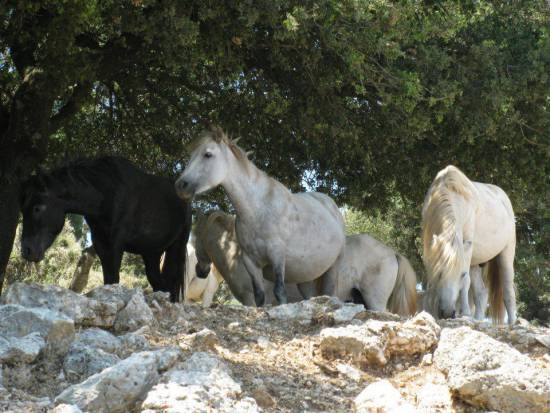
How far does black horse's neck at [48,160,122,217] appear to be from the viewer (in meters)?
10.0

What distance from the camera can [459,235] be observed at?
10.4 metres

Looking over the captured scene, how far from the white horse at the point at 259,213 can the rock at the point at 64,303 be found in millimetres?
3396

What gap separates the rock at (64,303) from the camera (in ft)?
21.7

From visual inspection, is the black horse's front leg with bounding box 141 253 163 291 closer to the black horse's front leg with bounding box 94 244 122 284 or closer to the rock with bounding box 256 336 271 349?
the black horse's front leg with bounding box 94 244 122 284

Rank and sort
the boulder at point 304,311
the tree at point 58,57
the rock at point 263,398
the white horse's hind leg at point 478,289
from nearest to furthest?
the rock at point 263,398 → the boulder at point 304,311 → the tree at point 58,57 → the white horse's hind leg at point 478,289

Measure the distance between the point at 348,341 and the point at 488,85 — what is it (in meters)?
5.36

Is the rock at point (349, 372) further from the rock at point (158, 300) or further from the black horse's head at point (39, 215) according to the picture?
the black horse's head at point (39, 215)

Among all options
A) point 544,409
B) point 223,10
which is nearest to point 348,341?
point 544,409

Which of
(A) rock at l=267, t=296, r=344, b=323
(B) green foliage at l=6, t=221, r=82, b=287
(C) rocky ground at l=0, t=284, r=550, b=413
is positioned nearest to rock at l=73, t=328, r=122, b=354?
(C) rocky ground at l=0, t=284, r=550, b=413

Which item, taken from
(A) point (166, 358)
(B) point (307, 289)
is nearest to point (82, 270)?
(B) point (307, 289)

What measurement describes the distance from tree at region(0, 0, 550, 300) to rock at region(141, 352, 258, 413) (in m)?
4.20

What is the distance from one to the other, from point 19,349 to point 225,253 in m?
6.70

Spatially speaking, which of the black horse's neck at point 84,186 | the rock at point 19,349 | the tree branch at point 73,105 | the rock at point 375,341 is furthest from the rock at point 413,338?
the tree branch at point 73,105

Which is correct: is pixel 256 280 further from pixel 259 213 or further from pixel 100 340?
pixel 100 340
